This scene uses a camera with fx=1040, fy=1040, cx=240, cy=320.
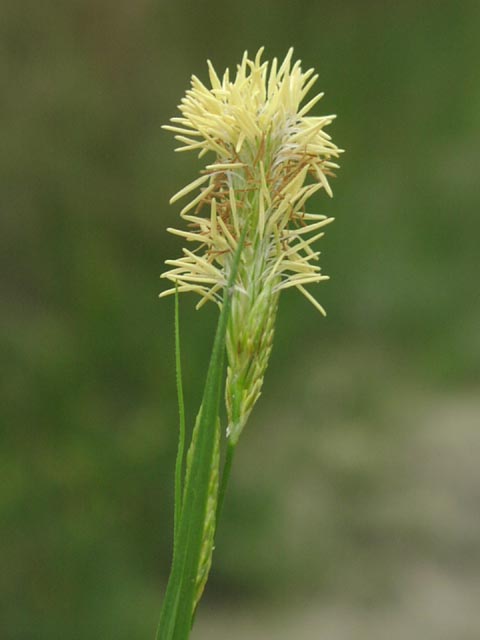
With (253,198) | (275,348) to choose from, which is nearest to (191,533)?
(253,198)

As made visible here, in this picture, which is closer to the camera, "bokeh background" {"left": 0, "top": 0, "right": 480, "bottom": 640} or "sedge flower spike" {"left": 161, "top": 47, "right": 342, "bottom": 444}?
"sedge flower spike" {"left": 161, "top": 47, "right": 342, "bottom": 444}

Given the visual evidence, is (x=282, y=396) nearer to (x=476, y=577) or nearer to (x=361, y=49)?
(x=476, y=577)

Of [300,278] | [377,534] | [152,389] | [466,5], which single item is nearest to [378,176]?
[466,5]

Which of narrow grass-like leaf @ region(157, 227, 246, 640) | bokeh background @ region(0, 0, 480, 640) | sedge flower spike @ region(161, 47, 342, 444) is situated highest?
bokeh background @ region(0, 0, 480, 640)

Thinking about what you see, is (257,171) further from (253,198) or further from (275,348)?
(275,348)

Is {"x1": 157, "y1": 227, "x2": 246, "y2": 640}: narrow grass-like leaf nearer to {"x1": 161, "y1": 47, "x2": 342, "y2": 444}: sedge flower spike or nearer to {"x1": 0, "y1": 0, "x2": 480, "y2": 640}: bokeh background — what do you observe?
{"x1": 161, "y1": 47, "x2": 342, "y2": 444}: sedge flower spike

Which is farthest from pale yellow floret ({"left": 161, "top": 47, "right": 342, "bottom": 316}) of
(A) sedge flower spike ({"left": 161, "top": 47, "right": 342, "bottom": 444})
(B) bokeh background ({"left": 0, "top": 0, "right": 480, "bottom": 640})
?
(B) bokeh background ({"left": 0, "top": 0, "right": 480, "bottom": 640})

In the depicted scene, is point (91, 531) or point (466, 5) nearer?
point (91, 531)
